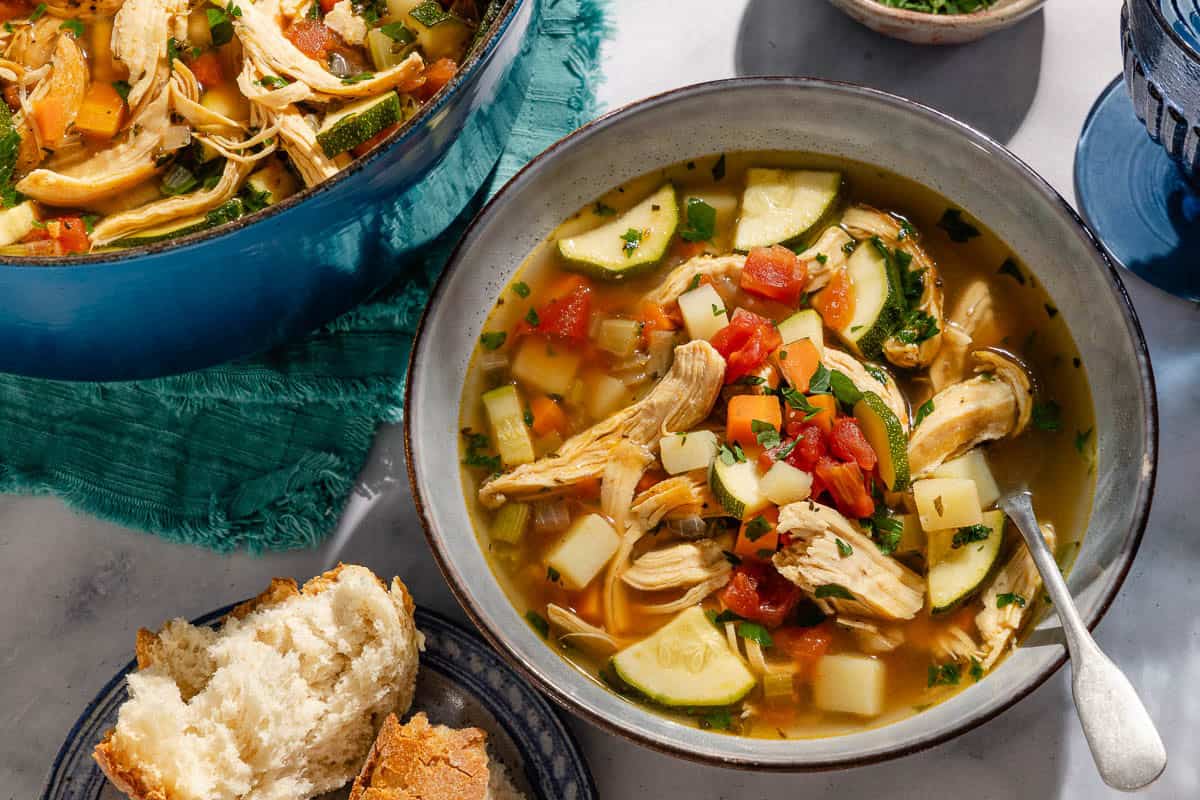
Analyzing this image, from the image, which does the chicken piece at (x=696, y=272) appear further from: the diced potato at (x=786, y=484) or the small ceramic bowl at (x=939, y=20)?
the small ceramic bowl at (x=939, y=20)

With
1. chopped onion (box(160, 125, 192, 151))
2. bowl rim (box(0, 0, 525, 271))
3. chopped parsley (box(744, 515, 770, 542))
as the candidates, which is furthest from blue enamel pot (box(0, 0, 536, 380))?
chopped parsley (box(744, 515, 770, 542))

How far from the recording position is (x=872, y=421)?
99.2 inches

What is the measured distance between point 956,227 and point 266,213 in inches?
63.4

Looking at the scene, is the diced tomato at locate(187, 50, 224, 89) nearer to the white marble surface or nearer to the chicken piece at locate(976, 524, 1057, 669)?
the white marble surface

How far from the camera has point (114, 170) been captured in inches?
98.7

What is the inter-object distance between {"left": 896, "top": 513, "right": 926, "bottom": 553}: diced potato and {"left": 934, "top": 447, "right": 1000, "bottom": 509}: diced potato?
13cm

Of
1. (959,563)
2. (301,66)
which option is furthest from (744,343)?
(301,66)

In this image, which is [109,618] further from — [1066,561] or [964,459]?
[1066,561]

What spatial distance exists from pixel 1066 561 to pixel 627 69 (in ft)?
5.79

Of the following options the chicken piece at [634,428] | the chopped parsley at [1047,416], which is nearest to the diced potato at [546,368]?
the chicken piece at [634,428]

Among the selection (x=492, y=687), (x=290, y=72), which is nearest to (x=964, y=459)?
(x=492, y=687)

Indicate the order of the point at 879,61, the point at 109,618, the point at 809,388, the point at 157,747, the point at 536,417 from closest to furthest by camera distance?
the point at 157,747
the point at 809,388
the point at 536,417
the point at 109,618
the point at 879,61

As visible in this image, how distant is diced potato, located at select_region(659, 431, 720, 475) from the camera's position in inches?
102

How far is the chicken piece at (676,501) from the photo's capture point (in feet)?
8.46
